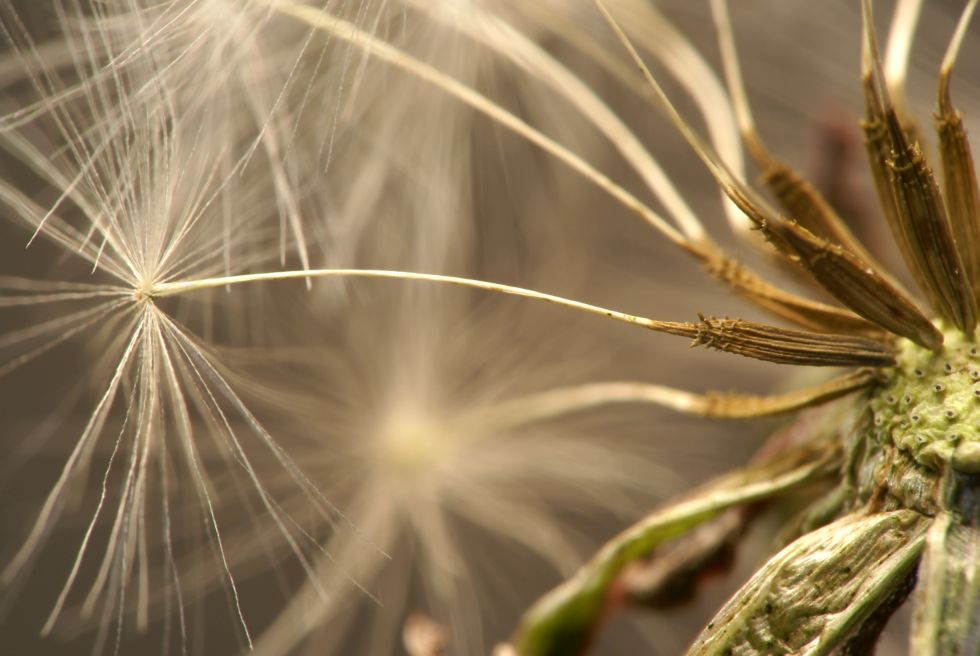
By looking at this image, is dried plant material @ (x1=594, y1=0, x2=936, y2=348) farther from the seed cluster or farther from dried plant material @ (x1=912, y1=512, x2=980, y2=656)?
dried plant material @ (x1=912, y1=512, x2=980, y2=656)

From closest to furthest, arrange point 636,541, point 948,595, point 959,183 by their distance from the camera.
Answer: point 948,595, point 959,183, point 636,541

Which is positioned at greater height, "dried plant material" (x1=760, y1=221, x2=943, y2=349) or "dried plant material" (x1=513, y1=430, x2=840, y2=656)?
"dried plant material" (x1=760, y1=221, x2=943, y2=349)

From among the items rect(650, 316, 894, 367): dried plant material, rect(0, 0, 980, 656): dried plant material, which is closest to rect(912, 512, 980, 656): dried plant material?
rect(0, 0, 980, 656): dried plant material

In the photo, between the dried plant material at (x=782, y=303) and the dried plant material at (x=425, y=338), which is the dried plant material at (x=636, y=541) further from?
the dried plant material at (x=782, y=303)

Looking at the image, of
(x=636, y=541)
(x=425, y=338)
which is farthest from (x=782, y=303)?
(x=425, y=338)

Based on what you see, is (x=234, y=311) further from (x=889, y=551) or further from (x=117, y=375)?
(x=889, y=551)

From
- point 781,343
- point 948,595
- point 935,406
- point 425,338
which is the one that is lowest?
point 948,595

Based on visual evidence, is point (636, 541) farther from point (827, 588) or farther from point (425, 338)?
point (425, 338)

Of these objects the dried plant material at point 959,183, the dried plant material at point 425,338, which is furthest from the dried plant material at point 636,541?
the dried plant material at point 959,183

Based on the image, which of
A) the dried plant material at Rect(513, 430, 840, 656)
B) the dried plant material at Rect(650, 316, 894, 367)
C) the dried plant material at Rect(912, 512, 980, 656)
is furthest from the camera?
the dried plant material at Rect(513, 430, 840, 656)
